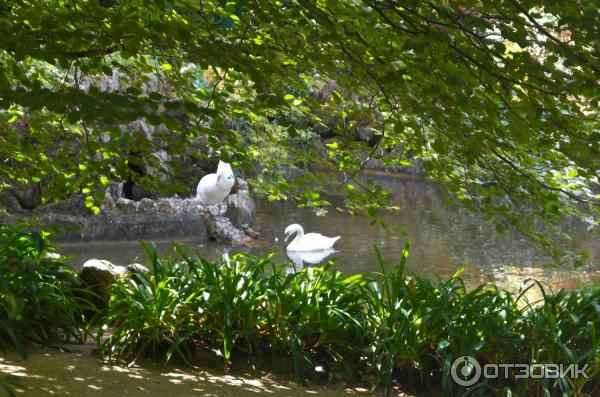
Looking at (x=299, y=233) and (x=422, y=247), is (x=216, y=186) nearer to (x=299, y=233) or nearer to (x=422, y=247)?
(x=299, y=233)

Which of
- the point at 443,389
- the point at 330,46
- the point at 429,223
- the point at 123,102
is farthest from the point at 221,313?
the point at 429,223

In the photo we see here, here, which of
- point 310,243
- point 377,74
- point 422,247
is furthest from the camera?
point 422,247

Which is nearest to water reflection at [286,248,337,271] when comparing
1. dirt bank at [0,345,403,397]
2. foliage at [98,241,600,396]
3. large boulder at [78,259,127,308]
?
large boulder at [78,259,127,308]

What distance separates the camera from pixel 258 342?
4328 mm

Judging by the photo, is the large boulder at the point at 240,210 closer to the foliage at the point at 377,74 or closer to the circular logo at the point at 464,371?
the foliage at the point at 377,74

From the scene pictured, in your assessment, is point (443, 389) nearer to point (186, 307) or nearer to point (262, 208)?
point (186, 307)

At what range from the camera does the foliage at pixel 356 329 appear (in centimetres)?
417

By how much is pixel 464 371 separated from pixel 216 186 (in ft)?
25.7

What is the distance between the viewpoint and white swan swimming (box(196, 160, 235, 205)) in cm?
1144

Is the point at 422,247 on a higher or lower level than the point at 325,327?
higher

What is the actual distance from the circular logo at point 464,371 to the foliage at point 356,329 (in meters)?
0.04

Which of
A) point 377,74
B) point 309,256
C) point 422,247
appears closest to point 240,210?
point 309,256

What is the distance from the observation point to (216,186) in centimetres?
1153

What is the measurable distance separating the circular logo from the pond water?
3.30 meters
